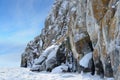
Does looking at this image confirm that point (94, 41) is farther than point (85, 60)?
No

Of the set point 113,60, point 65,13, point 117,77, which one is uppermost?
point 65,13

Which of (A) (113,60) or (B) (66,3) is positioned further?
(B) (66,3)

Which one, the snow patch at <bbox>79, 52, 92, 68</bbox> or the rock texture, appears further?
the snow patch at <bbox>79, 52, 92, 68</bbox>

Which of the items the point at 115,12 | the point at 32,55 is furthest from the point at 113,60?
the point at 32,55

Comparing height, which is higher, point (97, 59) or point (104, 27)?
point (104, 27)

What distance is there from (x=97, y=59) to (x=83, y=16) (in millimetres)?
9844

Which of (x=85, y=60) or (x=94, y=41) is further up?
(x=94, y=41)

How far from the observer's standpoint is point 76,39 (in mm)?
37156

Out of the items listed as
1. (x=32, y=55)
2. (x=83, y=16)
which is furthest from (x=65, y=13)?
(x=83, y=16)

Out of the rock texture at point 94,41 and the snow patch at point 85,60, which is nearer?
the rock texture at point 94,41

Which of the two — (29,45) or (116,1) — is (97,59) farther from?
(29,45)

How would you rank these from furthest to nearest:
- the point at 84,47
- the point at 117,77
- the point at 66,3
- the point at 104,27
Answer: the point at 66,3 → the point at 84,47 → the point at 104,27 → the point at 117,77

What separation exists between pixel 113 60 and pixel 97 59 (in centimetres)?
739

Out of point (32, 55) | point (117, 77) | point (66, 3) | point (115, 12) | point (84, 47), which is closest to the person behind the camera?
point (117, 77)
